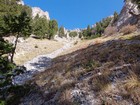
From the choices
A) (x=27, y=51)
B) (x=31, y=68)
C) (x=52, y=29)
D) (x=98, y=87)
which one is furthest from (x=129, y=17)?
(x=98, y=87)

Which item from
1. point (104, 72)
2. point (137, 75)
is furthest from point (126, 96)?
point (104, 72)

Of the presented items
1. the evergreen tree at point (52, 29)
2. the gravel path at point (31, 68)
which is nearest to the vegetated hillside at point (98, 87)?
the gravel path at point (31, 68)

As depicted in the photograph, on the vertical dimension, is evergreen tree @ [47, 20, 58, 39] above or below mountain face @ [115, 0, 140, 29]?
above

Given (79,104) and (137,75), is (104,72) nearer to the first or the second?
(137,75)

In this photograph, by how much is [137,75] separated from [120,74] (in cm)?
99

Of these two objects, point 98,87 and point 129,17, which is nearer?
point 98,87

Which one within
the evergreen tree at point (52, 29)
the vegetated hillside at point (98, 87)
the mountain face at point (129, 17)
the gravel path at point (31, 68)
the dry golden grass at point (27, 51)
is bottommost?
the vegetated hillside at point (98, 87)

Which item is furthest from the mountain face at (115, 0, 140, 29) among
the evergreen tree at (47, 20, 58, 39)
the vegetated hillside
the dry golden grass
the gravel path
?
the vegetated hillside

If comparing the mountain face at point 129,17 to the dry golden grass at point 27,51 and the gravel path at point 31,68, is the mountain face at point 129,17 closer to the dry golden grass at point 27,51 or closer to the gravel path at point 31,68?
the dry golden grass at point 27,51

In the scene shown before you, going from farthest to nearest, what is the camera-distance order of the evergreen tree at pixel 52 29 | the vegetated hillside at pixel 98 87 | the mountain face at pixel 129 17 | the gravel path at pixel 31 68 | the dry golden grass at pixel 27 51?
the evergreen tree at pixel 52 29 < the mountain face at pixel 129 17 < the dry golden grass at pixel 27 51 < the gravel path at pixel 31 68 < the vegetated hillside at pixel 98 87

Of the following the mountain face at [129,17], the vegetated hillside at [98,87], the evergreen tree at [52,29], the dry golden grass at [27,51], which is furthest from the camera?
the evergreen tree at [52,29]

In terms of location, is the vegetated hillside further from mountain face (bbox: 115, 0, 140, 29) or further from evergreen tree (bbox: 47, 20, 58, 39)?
evergreen tree (bbox: 47, 20, 58, 39)

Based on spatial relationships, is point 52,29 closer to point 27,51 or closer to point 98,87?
point 27,51

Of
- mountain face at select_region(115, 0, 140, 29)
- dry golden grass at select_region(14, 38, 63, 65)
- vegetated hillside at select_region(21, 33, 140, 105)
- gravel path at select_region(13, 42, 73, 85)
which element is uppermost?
mountain face at select_region(115, 0, 140, 29)
